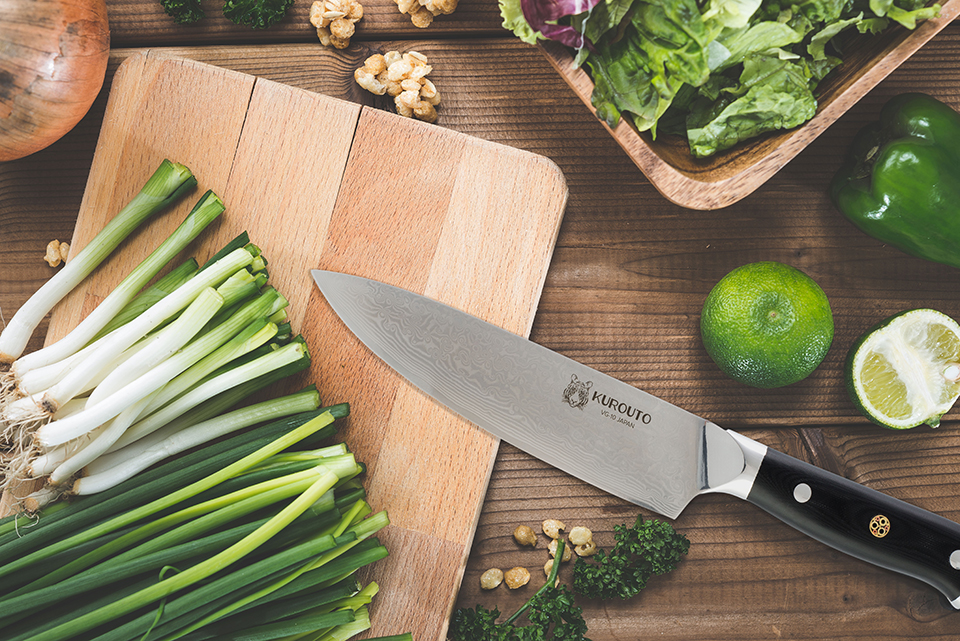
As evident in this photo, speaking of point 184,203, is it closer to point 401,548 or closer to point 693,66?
point 401,548

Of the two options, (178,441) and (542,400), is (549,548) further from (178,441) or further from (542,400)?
(178,441)

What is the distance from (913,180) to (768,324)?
460 mm

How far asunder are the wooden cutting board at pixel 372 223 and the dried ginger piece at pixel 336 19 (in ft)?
0.53

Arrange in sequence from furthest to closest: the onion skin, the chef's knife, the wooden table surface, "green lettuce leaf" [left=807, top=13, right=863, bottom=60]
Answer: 1. the wooden table surface
2. the chef's knife
3. the onion skin
4. "green lettuce leaf" [left=807, top=13, right=863, bottom=60]

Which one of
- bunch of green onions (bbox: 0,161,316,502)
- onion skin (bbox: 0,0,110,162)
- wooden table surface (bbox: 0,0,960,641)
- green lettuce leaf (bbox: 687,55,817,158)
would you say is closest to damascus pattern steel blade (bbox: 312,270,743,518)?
wooden table surface (bbox: 0,0,960,641)

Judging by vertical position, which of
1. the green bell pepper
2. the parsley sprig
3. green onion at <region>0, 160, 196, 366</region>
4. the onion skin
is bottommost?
the parsley sprig

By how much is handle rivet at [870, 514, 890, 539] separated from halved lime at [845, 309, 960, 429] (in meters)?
0.19

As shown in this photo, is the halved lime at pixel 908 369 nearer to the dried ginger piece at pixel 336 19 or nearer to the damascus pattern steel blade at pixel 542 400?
the damascus pattern steel blade at pixel 542 400

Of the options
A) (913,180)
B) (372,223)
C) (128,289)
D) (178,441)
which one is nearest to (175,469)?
(178,441)

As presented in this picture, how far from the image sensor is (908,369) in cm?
127

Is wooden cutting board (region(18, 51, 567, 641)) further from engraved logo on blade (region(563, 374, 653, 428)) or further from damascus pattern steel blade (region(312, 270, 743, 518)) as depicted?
engraved logo on blade (region(563, 374, 653, 428))

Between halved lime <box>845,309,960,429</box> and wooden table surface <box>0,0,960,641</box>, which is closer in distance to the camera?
halved lime <box>845,309,960,429</box>

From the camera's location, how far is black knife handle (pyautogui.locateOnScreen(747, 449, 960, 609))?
1.25m

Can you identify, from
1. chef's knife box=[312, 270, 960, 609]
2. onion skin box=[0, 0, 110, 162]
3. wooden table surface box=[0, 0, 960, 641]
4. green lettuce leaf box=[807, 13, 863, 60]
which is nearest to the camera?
green lettuce leaf box=[807, 13, 863, 60]
